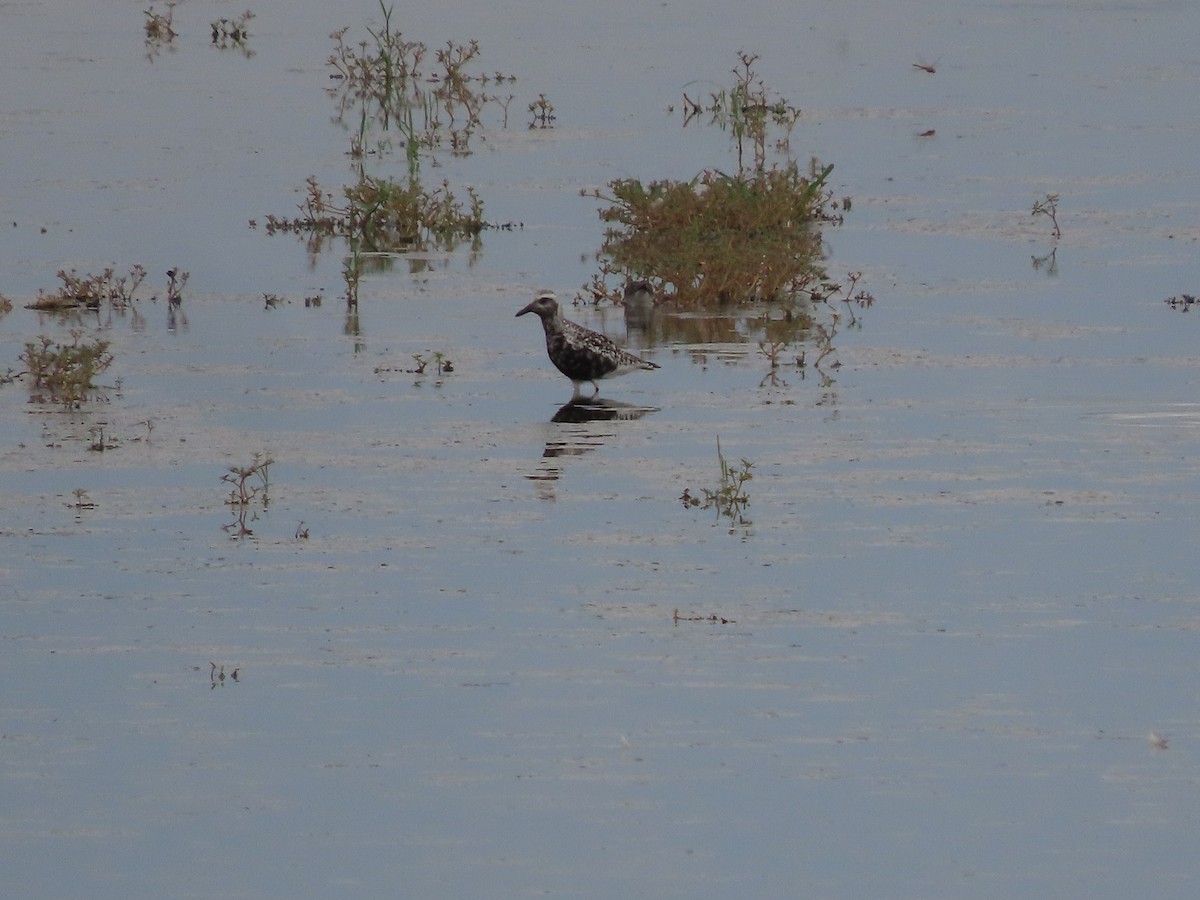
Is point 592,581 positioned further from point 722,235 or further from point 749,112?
point 749,112

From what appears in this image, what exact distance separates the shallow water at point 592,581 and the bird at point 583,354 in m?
0.23

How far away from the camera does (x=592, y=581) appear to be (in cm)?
1018

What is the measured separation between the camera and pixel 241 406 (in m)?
13.9

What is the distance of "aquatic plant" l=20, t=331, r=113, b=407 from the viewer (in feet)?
45.2

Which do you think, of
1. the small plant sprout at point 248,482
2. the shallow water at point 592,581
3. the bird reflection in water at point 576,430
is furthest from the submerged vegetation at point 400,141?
the small plant sprout at point 248,482

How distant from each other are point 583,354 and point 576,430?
0.85 m

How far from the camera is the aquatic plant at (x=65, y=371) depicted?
13789 mm

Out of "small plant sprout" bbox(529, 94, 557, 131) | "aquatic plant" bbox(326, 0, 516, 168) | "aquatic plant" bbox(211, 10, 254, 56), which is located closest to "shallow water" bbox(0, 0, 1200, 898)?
"aquatic plant" bbox(326, 0, 516, 168)

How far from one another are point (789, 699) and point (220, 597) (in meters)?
2.60

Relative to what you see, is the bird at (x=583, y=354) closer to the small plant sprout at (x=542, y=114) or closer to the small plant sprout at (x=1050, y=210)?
the small plant sprout at (x=1050, y=210)

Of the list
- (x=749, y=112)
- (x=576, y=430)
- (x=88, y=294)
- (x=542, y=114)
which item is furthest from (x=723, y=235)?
(x=542, y=114)

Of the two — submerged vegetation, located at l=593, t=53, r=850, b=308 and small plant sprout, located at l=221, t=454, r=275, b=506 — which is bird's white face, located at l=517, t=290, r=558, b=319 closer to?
submerged vegetation, located at l=593, t=53, r=850, b=308

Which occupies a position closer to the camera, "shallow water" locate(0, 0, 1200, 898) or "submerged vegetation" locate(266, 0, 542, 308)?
"shallow water" locate(0, 0, 1200, 898)

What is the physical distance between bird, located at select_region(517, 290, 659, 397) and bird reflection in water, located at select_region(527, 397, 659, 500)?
172 mm
